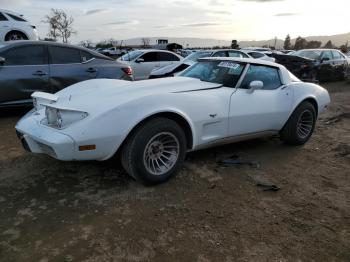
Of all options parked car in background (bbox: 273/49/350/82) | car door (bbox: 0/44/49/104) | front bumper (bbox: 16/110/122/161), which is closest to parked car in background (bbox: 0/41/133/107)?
car door (bbox: 0/44/49/104)

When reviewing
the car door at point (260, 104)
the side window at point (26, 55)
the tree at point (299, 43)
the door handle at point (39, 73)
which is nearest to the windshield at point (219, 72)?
the car door at point (260, 104)

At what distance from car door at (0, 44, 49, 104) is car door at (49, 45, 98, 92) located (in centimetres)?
13

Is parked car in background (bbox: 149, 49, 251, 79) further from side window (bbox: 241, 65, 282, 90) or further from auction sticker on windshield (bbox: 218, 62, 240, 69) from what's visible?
auction sticker on windshield (bbox: 218, 62, 240, 69)

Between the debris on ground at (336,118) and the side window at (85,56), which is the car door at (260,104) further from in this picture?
the side window at (85,56)

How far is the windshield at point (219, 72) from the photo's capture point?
4.77m

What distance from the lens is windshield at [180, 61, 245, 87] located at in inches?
188

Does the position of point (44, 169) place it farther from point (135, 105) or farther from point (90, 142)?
point (135, 105)

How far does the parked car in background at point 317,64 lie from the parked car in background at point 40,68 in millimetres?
8536

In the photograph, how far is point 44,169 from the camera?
4.39m

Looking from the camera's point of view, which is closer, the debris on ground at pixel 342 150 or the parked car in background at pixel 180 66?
the debris on ground at pixel 342 150

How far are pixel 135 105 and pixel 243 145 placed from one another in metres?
2.35

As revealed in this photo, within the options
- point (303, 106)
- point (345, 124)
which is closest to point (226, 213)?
point (303, 106)

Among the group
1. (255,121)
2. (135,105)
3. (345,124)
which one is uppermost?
(135,105)

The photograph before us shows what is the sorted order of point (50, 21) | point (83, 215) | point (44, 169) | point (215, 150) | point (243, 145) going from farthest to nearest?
point (50, 21) → point (243, 145) → point (215, 150) → point (44, 169) → point (83, 215)
